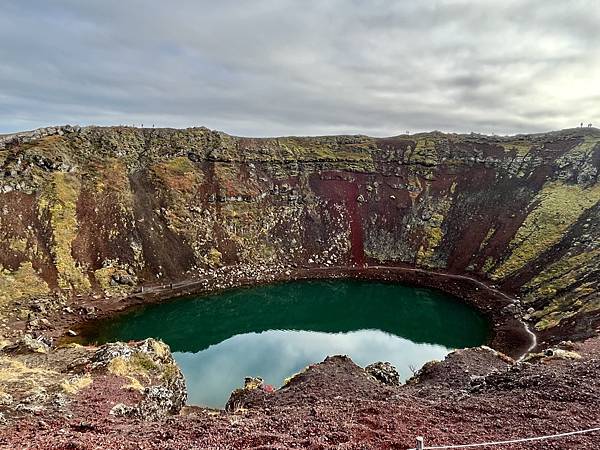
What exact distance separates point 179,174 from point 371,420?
72.4m

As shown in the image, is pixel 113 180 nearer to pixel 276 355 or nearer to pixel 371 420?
pixel 276 355

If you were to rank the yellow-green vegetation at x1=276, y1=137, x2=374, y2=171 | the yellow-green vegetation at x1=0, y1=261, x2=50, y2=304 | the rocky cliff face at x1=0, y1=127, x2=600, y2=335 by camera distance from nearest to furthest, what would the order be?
the yellow-green vegetation at x1=0, y1=261, x2=50, y2=304
the rocky cliff face at x1=0, y1=127, x2=600, y2=335
the yellow-green vegetation at x1=276, y1=137, x2=374, y2=171

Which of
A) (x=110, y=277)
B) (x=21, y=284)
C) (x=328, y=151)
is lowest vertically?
(x=110, y=277)

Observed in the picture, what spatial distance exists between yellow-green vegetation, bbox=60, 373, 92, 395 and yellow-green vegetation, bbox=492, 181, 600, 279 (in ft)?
187

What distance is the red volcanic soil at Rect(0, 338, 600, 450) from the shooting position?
1380 centimetres

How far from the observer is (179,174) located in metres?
81.8

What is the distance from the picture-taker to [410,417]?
53.2 feet

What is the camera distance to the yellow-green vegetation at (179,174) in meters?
79.1

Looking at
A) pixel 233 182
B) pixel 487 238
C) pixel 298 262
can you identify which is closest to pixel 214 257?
pixel 298 262

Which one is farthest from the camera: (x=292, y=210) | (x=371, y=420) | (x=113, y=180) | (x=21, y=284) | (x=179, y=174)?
(x=292, y=210)

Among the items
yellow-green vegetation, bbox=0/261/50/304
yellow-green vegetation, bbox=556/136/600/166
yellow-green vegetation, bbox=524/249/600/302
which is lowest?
yellow-green vegetation, bbox=0/261/50/304

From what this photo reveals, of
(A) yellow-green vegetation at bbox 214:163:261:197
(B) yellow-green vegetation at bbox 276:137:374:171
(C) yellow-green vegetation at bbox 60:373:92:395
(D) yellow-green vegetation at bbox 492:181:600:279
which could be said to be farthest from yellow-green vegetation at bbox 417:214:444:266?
(C) yellow-green vegetation at bbox 60:373:92:395

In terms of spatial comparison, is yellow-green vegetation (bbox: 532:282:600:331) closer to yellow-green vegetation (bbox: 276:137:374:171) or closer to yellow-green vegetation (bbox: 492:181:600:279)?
yellow-green vegetation (bbox: 492:181:600:279)

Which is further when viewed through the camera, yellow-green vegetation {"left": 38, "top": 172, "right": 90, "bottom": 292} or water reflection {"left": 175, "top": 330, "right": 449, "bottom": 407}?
yellow-green vegetation {"left": 38, "top": 172, "right": 90, "bottom": 292}
